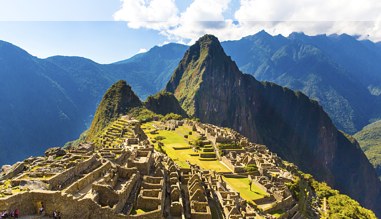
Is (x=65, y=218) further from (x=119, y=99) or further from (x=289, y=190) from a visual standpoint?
(x=119, y=99)

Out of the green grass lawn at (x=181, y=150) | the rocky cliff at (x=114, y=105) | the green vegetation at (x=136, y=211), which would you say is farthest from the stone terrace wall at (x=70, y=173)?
the rocky cliff at (x=114, y=105)

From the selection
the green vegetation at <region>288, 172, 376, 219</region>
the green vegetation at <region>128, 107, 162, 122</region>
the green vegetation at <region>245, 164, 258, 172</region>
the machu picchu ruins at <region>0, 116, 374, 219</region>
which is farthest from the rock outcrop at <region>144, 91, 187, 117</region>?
the green vegetation at <region>245, 164, 258, 172</region>

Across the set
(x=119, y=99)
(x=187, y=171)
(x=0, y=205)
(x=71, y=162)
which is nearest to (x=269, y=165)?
A: (x=187, y=171)

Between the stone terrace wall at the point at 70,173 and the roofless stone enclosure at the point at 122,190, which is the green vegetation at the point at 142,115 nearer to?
the roofless stone enclosure at the point at 122,190

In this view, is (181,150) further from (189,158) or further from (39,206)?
(39,206)

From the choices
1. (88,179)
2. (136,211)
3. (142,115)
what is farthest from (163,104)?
(136,211)
